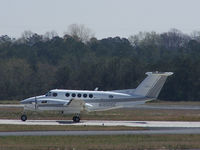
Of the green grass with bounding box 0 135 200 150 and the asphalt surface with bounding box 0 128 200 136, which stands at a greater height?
the green grass with bounding box 0 135 200 150

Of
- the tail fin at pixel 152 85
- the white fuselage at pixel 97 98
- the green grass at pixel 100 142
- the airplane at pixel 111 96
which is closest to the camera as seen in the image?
the green grass at pixel 100 142

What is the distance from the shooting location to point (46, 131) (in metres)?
37.4

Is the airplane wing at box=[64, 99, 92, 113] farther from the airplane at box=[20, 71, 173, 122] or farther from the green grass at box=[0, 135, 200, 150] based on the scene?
the green grass at box=[0, 135, 200, 150]

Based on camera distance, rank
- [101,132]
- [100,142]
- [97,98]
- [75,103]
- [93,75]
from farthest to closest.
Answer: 1. [93,75]
2. [97,98]
3. [75,103]
4. [101,132]
5. [100,142]

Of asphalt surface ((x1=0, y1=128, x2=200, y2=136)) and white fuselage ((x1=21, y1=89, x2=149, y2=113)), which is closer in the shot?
asphalt surface ((x1=0, y1=128, x2=200, y2=136))

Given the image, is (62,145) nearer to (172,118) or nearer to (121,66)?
(172,118)

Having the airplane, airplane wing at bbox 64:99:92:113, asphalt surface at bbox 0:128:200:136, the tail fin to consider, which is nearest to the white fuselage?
the airplane

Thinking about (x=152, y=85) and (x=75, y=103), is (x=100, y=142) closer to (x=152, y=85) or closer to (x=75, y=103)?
(x=75, y=103)

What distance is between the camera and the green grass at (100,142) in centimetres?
2894

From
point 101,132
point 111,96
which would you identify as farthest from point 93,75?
point 101,132

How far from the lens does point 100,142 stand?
1235 inches

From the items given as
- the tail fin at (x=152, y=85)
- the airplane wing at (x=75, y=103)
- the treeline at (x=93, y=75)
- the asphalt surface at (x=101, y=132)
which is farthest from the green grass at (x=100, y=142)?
the treeline at (x=93, y=75)

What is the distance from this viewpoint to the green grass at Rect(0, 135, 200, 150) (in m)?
28.9

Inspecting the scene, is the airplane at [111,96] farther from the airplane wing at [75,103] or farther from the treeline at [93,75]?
the treeline at [93,75]
